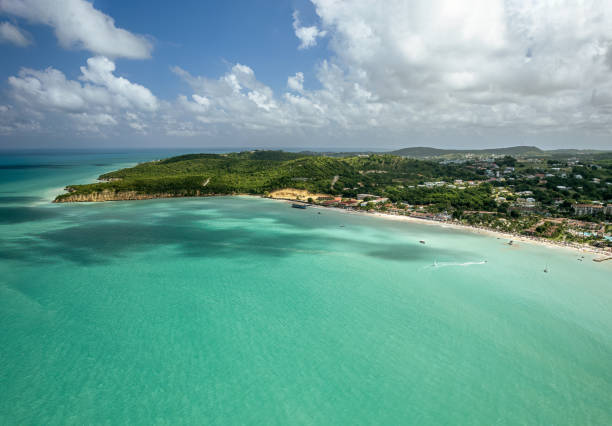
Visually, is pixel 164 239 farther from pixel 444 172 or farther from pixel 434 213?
pixel 444 172

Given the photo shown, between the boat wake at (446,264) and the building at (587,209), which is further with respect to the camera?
the building at (587,209)

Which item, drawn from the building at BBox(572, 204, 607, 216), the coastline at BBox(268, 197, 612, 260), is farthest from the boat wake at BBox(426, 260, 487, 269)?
the building at BBox(572, 204, 607, 216)

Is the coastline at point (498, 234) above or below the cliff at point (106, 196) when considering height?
below

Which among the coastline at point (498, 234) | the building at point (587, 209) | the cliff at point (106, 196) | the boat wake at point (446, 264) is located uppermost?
the cliff at point (106, 196)

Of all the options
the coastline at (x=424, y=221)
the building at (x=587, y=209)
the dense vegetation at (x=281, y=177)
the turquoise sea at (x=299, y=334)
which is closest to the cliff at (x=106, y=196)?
the coastline at (x=424, y=221)

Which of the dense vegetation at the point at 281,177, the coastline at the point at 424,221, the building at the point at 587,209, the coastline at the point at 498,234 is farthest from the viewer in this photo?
the dense vegetation at the point at 281,177

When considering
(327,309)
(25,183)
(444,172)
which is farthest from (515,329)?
(25,183)

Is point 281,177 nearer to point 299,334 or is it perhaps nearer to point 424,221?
point 424,221

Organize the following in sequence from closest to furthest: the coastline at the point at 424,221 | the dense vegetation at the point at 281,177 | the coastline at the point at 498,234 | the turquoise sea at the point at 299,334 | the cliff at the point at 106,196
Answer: the turquoise sea at the point at 299,334 < the coastline at the point at 498,234 < the coastline at the point at 424,221 < the cliff at the point at 106,196 < the dense vegetation at the point at 281,177

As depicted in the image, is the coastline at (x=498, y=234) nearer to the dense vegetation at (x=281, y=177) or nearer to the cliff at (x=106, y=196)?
the dense vegetation at (x=281, y=177)

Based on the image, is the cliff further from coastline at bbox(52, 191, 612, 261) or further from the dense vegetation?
the dense vegetation
